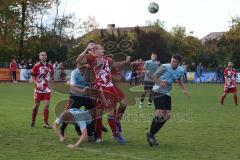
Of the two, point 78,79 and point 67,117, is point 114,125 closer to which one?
point 67,117

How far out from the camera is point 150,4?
3067 centimetres

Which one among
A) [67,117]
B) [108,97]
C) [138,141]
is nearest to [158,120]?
[138,141]

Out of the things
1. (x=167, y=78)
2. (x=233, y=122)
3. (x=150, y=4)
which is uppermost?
(x=150, y=4)

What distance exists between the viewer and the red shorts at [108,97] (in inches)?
449

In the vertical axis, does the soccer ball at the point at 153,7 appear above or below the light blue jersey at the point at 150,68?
above

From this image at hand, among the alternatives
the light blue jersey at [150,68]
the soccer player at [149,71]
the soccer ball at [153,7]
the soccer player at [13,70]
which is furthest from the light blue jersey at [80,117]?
the soccer player at [13,70]

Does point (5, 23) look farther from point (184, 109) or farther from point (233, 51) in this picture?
point (184, 109)

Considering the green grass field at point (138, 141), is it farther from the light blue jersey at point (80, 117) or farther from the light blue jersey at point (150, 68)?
the light blue jersey at point (150, 68)

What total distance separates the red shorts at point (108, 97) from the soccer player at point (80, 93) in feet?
0.76

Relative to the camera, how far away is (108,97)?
11.4m

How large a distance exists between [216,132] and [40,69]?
498 cm

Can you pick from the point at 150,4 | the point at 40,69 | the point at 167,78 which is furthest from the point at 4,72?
the point at 167,78

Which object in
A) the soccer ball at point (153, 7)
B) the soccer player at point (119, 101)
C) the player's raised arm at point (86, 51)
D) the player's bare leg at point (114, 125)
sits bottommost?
the player's bare leg at point (114, 125)

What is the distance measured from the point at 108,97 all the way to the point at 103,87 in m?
0.26
